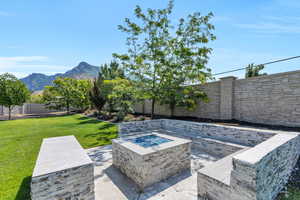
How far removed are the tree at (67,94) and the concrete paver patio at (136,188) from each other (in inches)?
615

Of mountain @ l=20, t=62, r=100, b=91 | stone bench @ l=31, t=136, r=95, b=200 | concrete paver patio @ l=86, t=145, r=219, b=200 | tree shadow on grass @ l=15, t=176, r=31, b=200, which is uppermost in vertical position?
mountain @ l=20, t=62, r=100, b=91

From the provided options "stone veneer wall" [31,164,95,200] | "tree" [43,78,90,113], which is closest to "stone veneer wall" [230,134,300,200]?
"stone veneer wall" [31,164,95,200]

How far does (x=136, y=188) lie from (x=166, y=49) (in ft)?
23.4

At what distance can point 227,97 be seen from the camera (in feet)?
23.2

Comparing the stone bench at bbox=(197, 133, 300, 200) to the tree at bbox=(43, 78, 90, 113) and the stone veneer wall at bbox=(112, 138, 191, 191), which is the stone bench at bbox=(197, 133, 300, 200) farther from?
the tree at bbox=(43, 78, 90, 113)

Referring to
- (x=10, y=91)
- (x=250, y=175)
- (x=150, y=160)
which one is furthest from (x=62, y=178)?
(x=10, y=91)

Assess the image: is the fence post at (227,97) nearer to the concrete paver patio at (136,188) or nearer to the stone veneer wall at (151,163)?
the concrete paver patio at (136,188)

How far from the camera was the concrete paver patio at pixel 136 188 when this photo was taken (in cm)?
247

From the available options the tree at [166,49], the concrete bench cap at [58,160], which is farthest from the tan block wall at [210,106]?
the concrete bench cap at [58,160]

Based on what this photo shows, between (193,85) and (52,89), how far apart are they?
18.9m

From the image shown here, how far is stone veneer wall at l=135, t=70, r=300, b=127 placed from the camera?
17.1ft

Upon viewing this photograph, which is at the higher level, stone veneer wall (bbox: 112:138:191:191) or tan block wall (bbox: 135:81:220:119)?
tan block wall (bbox: 135:81:220:119)

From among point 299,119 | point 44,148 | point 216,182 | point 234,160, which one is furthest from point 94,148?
point 299,119

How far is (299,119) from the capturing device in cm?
504
